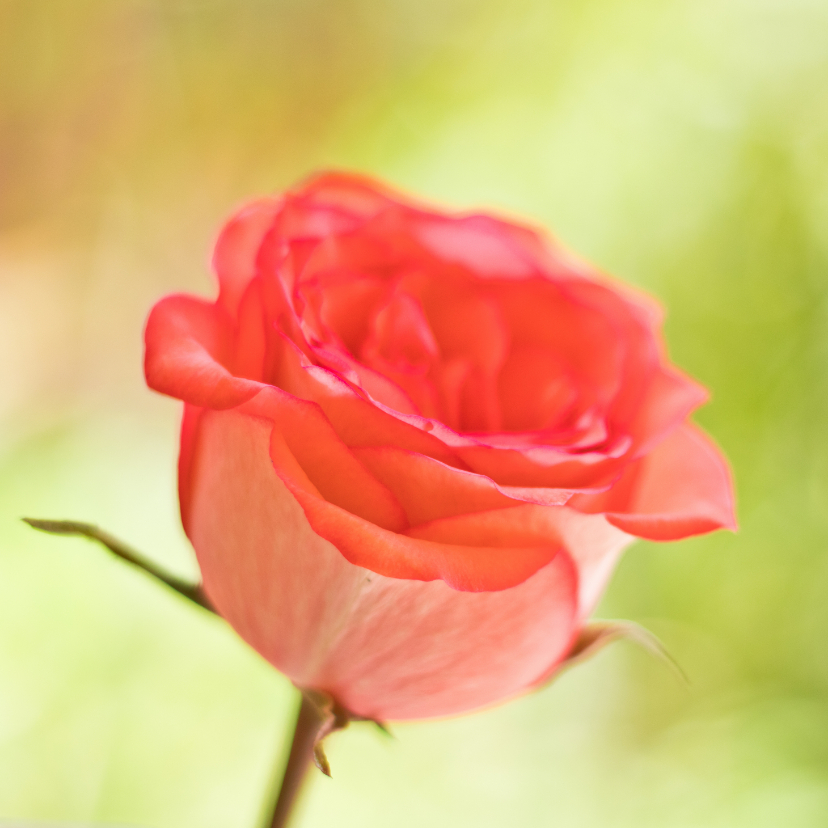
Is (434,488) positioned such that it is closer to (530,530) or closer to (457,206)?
(530,530)

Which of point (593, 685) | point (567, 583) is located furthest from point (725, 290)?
point (567, 583)

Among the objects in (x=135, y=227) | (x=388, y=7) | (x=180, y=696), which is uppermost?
(x=388, y=7)

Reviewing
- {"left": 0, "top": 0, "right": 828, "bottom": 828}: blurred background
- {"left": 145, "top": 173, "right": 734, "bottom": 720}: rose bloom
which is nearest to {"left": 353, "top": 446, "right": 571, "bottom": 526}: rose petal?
{"left": 145, "top": 173, "right": 734, "bottom": 720}: rose bloom

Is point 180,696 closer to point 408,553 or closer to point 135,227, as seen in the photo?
point 135,227

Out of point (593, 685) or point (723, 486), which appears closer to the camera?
point (723, 486)

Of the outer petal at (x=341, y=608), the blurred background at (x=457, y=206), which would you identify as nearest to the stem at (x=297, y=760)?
the outer petal at (x=341, y=608)

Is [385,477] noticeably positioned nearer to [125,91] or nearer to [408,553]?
[408,553]

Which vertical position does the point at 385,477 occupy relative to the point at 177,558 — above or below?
above

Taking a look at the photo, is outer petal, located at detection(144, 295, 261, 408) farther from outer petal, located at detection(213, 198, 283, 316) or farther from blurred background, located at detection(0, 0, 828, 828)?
blurred background, located at detection(0, 0, 828, 828)
